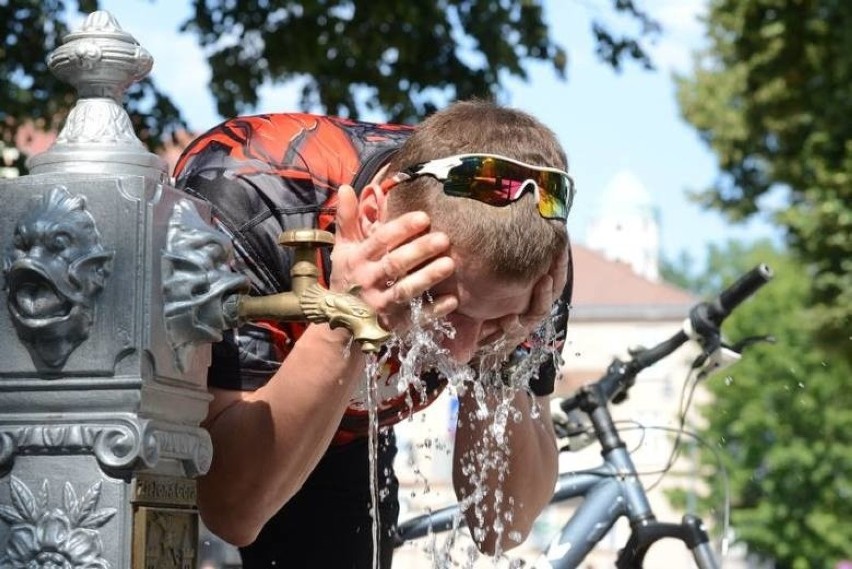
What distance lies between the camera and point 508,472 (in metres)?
3.50

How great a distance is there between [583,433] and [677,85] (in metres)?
17.7

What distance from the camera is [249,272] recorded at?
3076 millimetres

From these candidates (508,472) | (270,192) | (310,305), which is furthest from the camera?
(508,472)

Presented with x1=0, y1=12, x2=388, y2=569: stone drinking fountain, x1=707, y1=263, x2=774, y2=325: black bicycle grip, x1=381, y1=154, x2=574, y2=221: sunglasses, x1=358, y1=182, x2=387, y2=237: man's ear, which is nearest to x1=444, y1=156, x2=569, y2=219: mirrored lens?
x1=381, y1=154, x2=574, y2=221: sunglasses

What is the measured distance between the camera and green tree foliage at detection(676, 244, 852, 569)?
41156mm

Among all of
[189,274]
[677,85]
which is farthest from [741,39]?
[189,274]

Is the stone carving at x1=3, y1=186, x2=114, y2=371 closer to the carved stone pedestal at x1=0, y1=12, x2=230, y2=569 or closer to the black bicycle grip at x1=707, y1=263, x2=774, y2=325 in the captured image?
the carved stone pedestal at x1=0, y1=12, x2=230, y2=569

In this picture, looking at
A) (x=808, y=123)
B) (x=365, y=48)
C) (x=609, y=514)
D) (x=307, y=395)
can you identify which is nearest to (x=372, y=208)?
(x=307, y=395)

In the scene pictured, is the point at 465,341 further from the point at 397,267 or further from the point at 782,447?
the point at 782,447

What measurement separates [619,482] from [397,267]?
2.60 m

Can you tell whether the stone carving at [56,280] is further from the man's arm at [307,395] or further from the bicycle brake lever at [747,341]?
the bicycle brake lever at [747,341]

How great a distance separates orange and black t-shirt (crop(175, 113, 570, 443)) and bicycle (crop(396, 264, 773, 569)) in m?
1.60

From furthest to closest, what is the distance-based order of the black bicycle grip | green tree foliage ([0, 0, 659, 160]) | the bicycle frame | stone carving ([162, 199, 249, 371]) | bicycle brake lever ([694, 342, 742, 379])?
green tree foliage ([0, 0, 659, 160]) < bicycle brake lever ([694, 342, 742, 379]) < the black bicycle grip < the bicycle frame < stone carving ([162, 199, 249, 371])

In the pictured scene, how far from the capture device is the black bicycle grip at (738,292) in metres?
5.13
